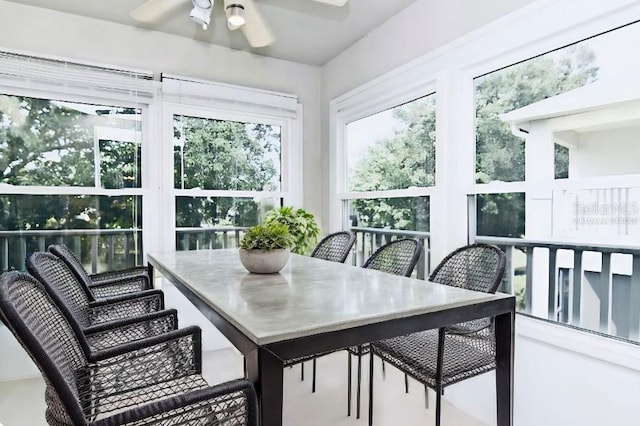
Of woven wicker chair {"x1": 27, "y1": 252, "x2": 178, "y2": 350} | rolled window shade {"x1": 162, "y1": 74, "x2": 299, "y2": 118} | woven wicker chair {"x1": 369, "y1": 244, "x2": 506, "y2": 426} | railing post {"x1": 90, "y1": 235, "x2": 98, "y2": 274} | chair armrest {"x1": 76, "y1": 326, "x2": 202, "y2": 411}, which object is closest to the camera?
chair armrest {"x1": 76, "y1": 326, "x2": 202, "y2": 411}

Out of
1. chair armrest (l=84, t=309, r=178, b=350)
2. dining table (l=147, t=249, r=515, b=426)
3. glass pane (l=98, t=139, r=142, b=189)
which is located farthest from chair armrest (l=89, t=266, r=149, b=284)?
dining table (l=147, t=249, r=515, b=426)

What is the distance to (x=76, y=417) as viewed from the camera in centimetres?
89

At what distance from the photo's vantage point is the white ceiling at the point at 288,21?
2.86 m

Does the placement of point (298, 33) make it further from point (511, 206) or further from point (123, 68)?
point (511, 206)

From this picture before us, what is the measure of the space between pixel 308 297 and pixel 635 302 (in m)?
1.53

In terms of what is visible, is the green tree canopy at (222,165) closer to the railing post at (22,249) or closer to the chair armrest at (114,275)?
the chair armrest at (114,275)

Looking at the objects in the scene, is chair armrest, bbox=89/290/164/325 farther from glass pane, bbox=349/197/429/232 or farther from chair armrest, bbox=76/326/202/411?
glass pane, bbox=349/197/429/232

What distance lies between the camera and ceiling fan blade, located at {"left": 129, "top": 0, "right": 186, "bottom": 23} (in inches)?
89.6

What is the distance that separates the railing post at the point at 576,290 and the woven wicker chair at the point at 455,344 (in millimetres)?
468

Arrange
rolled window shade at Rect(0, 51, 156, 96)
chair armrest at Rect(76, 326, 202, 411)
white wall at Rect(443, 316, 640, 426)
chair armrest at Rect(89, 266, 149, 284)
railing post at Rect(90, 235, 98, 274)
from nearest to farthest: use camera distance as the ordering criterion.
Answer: chair armrest at Rect(76, 326, 202, 411) < white wall at Rect(443, 316, 640, 426) < chair armrest at Rect(89, 266, 149, 284) < rolled window shade at Rect(0, 51, 156, 96) < railing post at Rect(90, 235, 98, 274)

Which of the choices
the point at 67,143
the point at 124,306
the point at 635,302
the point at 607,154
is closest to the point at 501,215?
the point at 607,154

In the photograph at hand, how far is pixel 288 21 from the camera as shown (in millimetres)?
3104

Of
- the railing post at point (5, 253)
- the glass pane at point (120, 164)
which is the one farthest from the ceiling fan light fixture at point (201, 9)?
the railing post at point (5, 253)

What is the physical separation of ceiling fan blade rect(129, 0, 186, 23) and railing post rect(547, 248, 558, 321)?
2.50 metres
